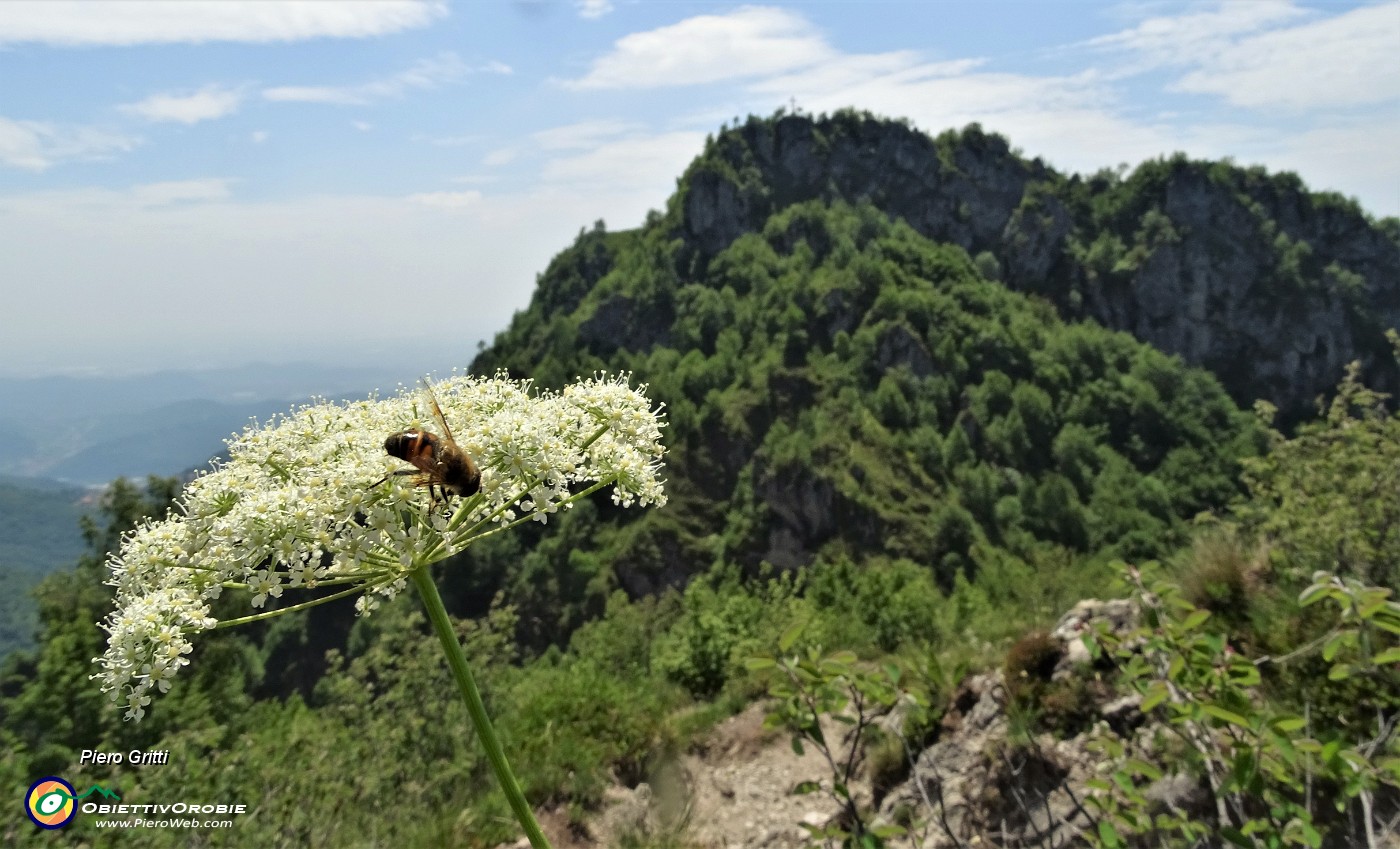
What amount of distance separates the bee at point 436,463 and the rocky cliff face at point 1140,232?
128m

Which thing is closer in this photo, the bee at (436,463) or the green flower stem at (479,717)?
the green flower stem at (479,717)

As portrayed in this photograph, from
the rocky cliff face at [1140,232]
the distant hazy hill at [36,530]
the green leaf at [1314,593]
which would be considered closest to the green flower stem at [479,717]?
the green leaf at [1314,593]

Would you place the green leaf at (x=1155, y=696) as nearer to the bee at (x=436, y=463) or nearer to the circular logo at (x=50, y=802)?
the bee at (x=436, y=463)

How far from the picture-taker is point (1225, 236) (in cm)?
12362

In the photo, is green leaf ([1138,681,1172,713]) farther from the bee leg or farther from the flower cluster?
the bee leg

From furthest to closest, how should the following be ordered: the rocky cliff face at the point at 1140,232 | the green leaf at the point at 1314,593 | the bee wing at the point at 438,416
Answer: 1. the rocky cliff face at the point at 1140,232
2. the green leaf at the point at 1314,593
3. the bee wing at the point at 438,416

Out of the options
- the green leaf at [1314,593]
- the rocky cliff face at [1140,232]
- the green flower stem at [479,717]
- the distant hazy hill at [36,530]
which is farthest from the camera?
the distant hazy hill at [36,530]

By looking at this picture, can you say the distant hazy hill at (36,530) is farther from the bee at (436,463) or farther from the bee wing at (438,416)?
the bee at (436,463)

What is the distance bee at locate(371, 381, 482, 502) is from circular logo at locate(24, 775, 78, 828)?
4.12 meters

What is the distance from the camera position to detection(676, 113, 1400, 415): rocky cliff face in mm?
118875

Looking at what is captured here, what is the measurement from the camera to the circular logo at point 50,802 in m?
4.31

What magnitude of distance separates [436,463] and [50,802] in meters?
4.36

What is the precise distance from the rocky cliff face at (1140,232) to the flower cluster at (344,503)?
420 ft

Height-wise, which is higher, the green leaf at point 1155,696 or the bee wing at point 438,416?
the bee wing at point 438,416
